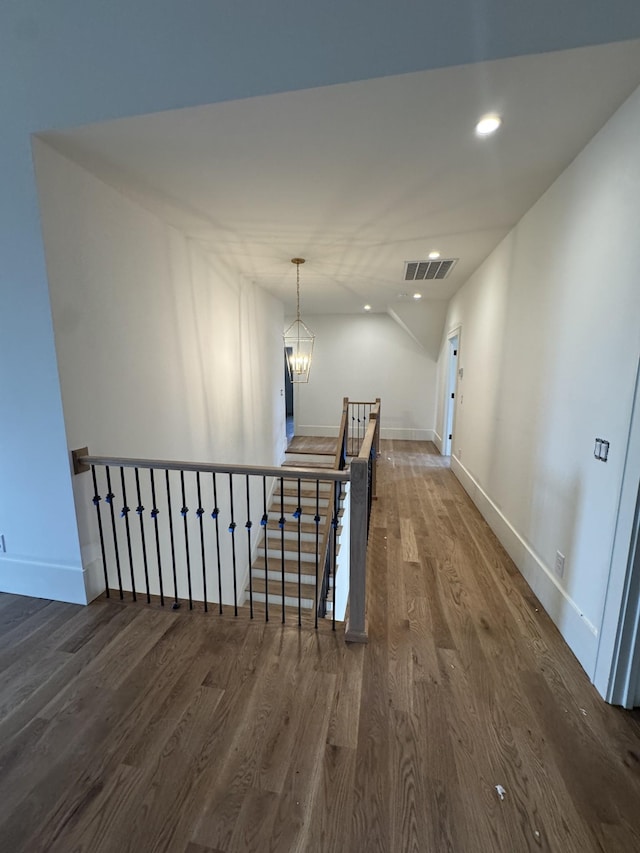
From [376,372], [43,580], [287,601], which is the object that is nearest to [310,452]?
[376,372]

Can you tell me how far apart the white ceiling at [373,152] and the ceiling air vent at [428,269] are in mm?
676

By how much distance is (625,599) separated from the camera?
1476mm

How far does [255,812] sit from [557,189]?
3.40 meters

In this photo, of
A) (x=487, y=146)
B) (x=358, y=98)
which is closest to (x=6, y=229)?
(x=358, y=98)

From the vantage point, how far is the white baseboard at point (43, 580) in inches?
85.2

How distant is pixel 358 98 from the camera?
1521mm

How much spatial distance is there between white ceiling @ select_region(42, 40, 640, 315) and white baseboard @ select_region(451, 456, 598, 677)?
242cm

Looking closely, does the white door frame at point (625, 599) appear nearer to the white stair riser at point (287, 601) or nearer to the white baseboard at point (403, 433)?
the white stair riser at point (287, 601)

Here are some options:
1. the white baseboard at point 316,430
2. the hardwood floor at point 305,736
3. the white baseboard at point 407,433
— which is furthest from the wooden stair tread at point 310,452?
the hardwood floor at point 305,736

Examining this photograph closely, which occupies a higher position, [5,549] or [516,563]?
[5,549]

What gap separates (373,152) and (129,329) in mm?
1906

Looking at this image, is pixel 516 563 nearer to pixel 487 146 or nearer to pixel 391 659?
pixel 391 659

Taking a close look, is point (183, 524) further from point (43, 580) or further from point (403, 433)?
point (403, 433)

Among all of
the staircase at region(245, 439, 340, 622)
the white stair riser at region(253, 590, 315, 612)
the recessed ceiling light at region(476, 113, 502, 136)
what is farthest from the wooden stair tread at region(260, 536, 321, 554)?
the recessed ceiling light at region(476, 113, 502, 136)
